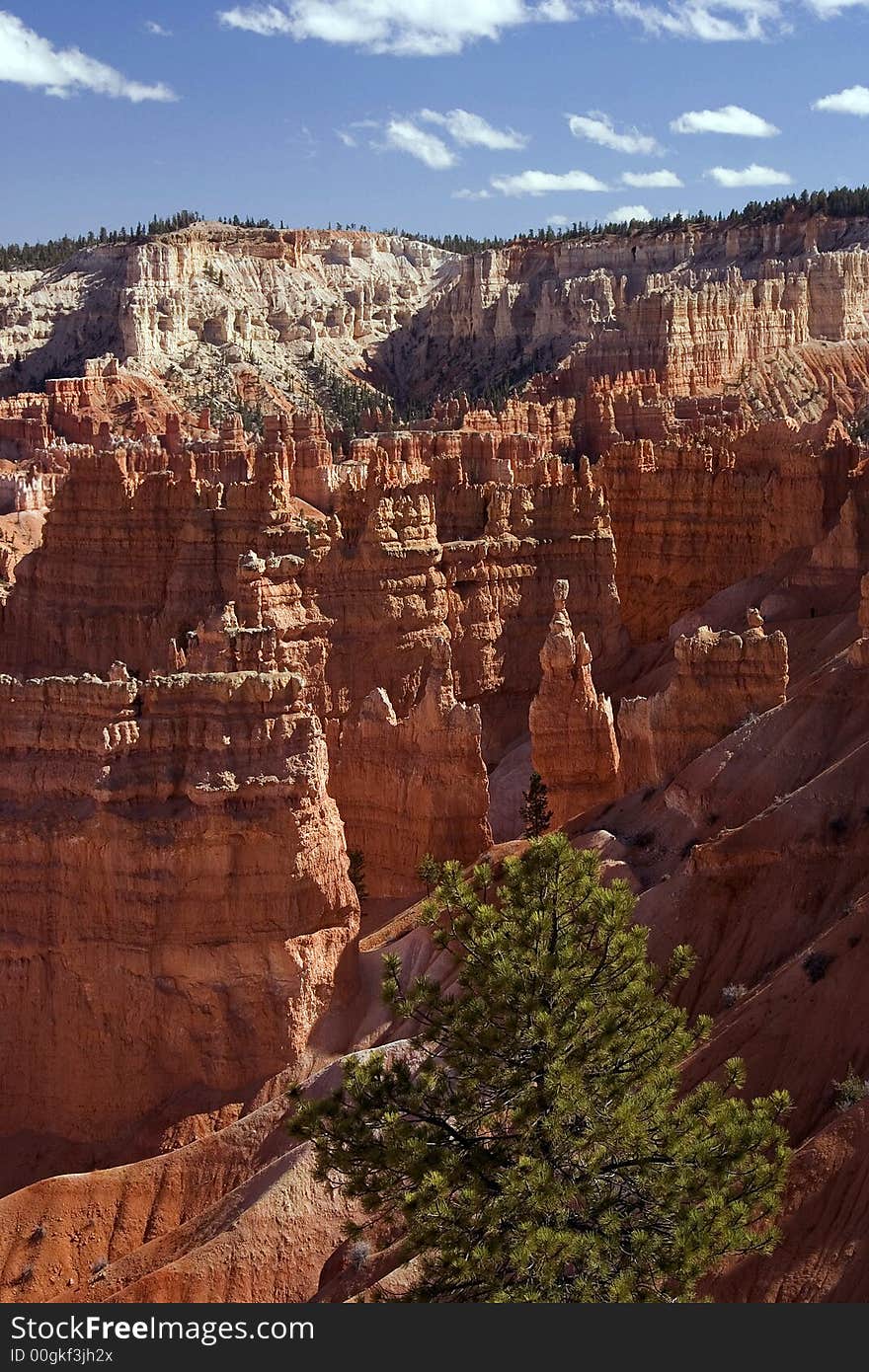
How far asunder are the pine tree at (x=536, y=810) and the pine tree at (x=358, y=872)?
2.97 meters

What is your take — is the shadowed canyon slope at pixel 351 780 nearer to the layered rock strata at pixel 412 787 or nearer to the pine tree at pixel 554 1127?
the layered rock strata at pixel 412 787

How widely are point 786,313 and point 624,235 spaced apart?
48.3m

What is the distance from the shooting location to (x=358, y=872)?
3400 centimetres

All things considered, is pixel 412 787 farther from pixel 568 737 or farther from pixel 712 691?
pixel 712 691

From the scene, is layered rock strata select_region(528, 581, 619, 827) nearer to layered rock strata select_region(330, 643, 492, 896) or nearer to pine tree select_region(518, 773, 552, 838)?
pine tree select_region(518, 773, 552, 838)

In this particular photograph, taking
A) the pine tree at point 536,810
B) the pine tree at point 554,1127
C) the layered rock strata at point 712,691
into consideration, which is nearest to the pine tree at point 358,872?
the pine tree at point 536,810

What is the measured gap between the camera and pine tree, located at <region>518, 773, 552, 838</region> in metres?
34.4

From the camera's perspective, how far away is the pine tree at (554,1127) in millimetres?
15656

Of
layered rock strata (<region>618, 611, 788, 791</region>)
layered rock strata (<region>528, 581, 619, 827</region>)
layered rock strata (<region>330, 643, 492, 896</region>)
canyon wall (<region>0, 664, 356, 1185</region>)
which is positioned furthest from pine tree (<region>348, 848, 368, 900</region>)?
canyon wall (<region>0, 664, 356, 1185</region>)

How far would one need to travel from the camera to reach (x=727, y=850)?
84.9 feet

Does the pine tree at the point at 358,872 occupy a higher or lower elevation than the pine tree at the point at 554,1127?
lower

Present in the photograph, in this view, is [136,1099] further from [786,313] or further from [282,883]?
[786,313]

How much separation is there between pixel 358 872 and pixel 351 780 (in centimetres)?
207

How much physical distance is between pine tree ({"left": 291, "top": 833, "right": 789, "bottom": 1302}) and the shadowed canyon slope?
1.98 meters
